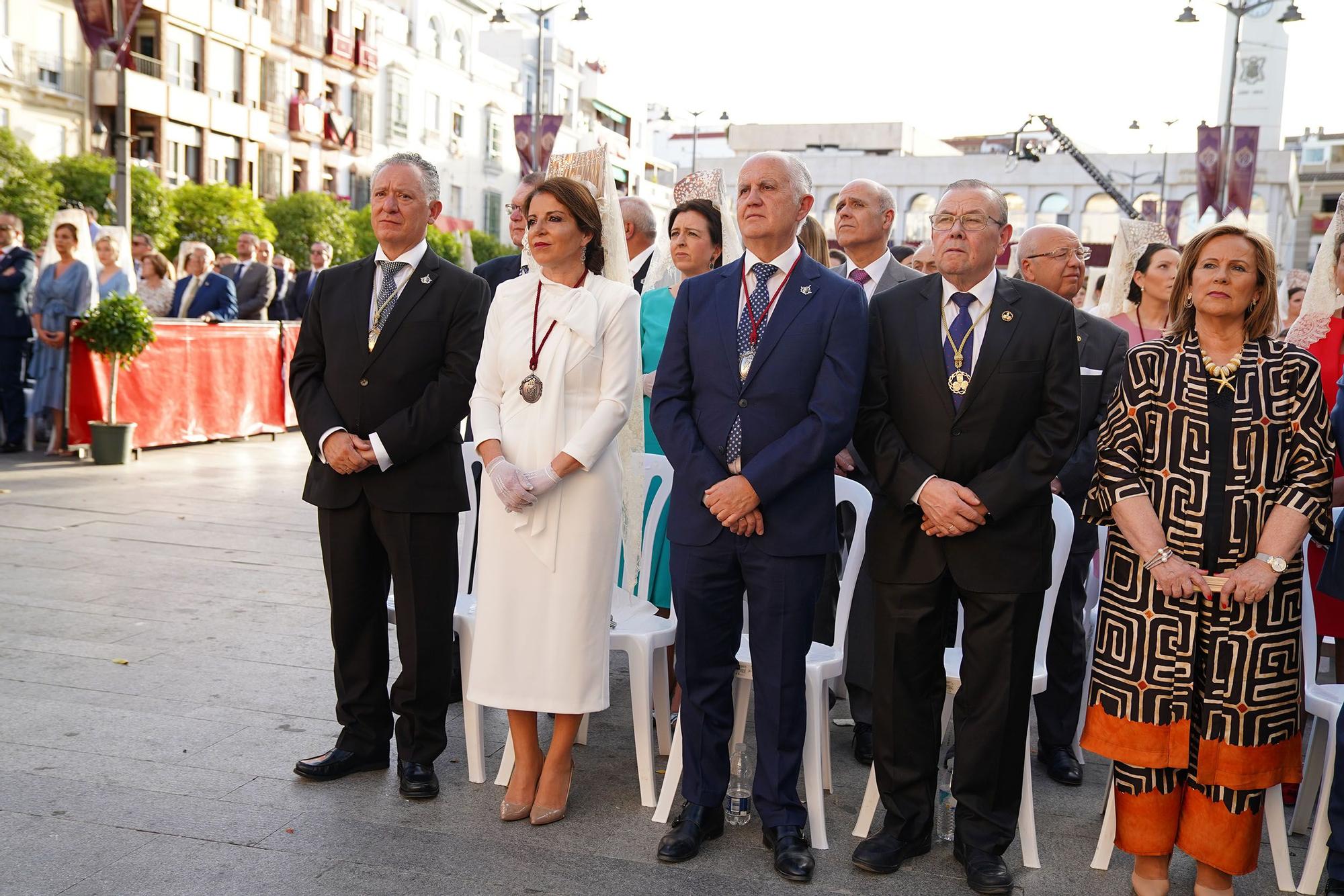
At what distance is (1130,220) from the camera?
5875 mm

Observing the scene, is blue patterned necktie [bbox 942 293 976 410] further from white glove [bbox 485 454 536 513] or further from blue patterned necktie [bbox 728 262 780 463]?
white glove [bbox 485 454 536 513]

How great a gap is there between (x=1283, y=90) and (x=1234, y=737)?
8886 cm

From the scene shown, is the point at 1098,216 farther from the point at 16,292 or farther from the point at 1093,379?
the point at 1093,379

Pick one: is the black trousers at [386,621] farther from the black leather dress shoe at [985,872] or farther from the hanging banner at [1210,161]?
the hanging banner at [1210,161]

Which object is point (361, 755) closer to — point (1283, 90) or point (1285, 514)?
point (1285, 514)

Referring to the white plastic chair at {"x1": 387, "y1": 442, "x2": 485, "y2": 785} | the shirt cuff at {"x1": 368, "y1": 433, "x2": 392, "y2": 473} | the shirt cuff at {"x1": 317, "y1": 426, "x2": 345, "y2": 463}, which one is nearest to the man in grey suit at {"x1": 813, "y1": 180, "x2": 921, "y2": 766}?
the white plastic chair at {"x1": 387, "y1": 442, "x2": 485, "y2": 785}

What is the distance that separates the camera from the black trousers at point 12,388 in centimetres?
1084

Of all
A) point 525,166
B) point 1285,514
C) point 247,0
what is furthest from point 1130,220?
point 247,0

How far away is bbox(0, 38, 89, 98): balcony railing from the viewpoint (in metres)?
29.9

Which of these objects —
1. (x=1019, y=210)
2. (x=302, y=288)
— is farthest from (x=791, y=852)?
(x=1019, y=210)

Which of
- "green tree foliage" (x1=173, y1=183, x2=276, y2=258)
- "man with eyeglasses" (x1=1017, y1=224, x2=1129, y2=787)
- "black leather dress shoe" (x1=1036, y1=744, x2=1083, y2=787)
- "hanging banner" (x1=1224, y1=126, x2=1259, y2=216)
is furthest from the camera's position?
"green tree foliage" (x1=173, y1=183, x2=276, y2=258)

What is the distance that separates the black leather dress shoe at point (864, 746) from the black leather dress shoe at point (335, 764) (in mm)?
1685

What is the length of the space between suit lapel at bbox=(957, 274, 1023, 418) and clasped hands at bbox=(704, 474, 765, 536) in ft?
2.07

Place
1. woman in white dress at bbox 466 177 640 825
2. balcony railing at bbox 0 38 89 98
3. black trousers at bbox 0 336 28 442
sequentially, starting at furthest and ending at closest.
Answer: balcony railing at bbox 0 38 89 98 → black trousers at bbox 0 336 28 442 → woman in white dress at bbox 466 177 640 825
